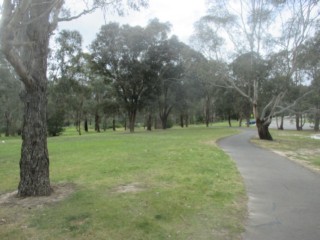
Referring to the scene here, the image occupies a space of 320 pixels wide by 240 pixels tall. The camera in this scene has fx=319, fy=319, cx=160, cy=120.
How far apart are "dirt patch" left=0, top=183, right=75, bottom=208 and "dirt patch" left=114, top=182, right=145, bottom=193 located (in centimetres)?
101

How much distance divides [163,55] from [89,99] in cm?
1908

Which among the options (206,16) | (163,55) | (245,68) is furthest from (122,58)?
(245,68)

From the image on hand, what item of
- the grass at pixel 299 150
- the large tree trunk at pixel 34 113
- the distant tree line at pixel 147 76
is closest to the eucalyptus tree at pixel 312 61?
the distant tree line at pixel 147 76

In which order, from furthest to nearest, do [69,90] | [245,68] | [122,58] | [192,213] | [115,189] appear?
[69,90] → [122,58] → [245,68] → [115,189] → [192,213]

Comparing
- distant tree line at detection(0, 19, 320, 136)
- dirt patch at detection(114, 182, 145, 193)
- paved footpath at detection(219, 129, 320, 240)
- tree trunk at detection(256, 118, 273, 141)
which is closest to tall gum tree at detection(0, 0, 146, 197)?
dirt patch at detection(114, 182, 145, 193)

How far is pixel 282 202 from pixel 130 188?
10.6 ft

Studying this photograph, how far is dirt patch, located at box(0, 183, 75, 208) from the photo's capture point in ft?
19.4

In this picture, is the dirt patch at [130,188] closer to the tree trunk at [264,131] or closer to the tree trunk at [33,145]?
the tree trunk at [33,145]

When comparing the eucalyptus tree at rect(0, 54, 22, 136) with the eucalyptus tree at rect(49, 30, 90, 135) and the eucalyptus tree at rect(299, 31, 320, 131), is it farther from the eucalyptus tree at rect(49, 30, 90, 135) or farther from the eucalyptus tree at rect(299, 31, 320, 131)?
the eucalyptus tree at rect(299, 31, 320, 131)

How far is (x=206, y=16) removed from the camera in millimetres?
25594

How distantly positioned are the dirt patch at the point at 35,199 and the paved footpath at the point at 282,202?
3634mm

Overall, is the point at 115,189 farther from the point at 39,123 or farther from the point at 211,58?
the point at 211,58

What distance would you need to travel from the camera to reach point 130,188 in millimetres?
7203

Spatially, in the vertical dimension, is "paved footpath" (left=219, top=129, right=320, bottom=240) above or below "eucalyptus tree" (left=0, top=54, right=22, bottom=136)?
below
